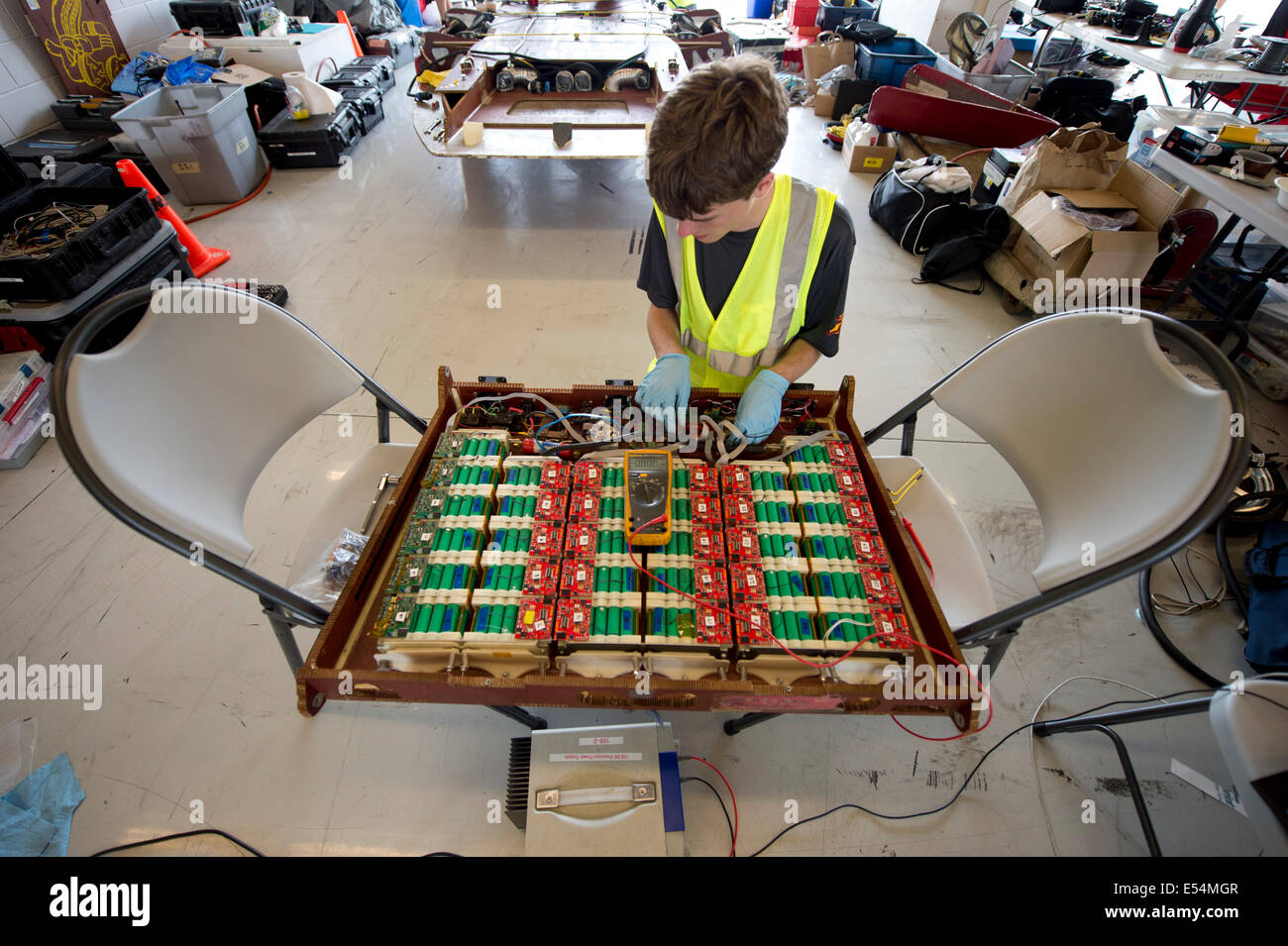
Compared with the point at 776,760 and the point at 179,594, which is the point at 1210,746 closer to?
the point at 776,760

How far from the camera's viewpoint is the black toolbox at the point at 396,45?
18.4 feet

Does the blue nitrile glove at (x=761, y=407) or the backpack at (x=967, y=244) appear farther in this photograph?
the backpack at (x=967, y=244)

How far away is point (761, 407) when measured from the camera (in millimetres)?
1440

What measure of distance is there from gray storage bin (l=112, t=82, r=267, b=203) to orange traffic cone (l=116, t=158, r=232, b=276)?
0.37 metres

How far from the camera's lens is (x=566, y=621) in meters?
1.09

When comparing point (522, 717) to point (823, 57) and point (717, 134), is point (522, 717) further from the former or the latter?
point (823, 57)

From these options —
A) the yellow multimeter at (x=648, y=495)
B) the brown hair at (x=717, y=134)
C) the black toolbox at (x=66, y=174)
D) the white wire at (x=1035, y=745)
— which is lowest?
the white wire at (x=1035, y=745)

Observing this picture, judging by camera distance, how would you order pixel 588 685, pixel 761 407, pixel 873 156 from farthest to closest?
pixel 873 156
pixel 761 407
pixel 588 685

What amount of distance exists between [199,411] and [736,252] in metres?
1.31

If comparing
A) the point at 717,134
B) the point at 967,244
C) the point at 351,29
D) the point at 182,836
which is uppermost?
the point at 717,134

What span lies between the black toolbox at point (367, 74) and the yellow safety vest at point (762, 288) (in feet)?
16.1

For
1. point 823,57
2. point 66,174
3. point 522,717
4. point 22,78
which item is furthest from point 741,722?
point 823,57

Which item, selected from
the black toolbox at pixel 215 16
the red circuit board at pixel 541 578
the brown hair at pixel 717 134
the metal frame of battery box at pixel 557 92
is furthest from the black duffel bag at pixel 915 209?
the black toolbox at pixel 215 16

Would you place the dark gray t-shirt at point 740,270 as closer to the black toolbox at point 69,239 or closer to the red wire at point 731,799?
the red wire at point 731,799
